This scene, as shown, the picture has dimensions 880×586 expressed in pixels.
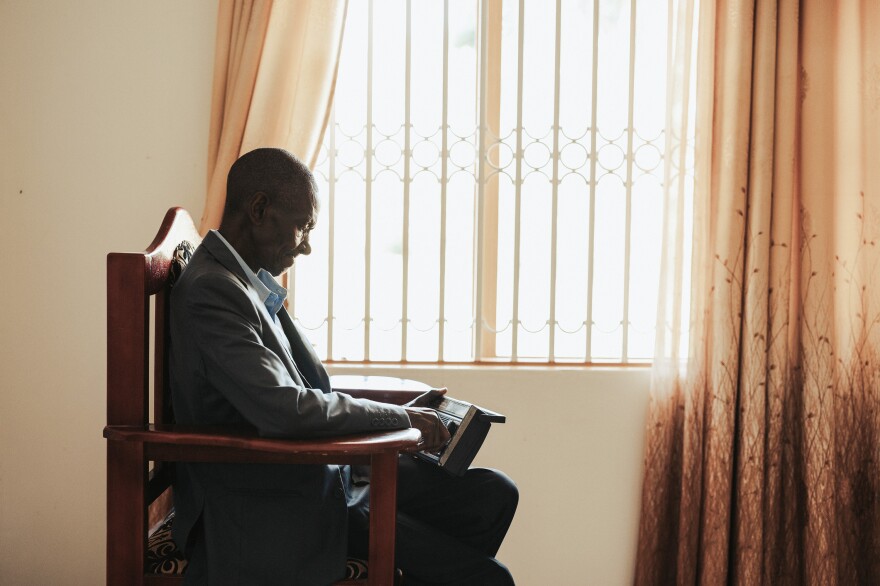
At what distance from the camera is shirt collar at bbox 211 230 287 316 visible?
5.18ft

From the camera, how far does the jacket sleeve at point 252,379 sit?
139cm

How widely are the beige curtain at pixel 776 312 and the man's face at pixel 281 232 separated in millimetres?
1359

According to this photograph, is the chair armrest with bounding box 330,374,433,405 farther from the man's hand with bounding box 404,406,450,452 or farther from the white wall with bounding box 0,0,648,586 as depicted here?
the white wall with bounding box 0,0,648,586

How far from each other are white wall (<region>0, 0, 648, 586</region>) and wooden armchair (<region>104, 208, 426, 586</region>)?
116 centimetres

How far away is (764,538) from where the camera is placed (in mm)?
2516

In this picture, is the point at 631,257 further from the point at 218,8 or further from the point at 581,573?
the point at 218,8

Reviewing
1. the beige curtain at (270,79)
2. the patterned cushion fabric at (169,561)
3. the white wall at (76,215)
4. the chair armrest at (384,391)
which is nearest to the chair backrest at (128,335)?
the patterned cushion fabric at (169,561)

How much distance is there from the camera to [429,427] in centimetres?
159

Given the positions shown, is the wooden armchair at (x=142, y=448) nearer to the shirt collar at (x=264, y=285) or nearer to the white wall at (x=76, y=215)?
the shirt collar at (x=264, y=285)

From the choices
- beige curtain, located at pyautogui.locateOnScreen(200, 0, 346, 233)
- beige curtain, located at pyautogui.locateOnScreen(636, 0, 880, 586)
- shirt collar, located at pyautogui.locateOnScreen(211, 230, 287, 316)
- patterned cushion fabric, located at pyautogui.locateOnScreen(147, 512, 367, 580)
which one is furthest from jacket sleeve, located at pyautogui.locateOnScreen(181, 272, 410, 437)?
beige curtain, located at pyautogui.locateOnScreen(636, 0, 880, 586)

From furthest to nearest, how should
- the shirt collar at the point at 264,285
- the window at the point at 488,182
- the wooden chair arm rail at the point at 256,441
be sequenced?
1. the window at the point at 488,182
2. the shirt collar at the point at 264,285
3. the wooden chair arm rail at the point at 256,441

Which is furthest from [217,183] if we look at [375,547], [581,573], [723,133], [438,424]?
[581,573]

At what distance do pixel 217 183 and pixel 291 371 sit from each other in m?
1.02

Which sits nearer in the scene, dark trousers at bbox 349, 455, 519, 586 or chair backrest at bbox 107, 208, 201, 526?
chair backrest at bbox 107, 208, 201, 526
